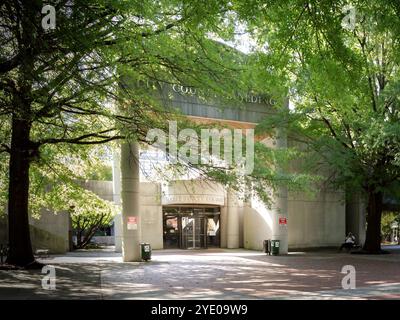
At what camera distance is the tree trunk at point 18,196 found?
1664 centimetres

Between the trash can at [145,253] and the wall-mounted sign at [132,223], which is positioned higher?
the wall-mounted sign at [132,223]

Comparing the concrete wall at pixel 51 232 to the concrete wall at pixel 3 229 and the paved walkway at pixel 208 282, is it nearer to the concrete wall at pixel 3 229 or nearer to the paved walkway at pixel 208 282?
the concrete wall at pixel 3 229

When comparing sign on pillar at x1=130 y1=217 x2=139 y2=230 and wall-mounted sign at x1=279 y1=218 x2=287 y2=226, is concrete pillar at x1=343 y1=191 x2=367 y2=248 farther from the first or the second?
sign on pillar at x1=130 y1=217 x2=139 y2=230

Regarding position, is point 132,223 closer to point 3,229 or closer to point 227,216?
point 3,229

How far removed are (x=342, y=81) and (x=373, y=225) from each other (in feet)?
63.5

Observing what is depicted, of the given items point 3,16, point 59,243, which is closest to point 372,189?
point 59,243

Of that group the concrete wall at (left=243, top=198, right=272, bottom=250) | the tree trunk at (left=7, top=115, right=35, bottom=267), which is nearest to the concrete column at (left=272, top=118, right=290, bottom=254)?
the concrete wall at (left=243, top=198, right=272, bottom=250)

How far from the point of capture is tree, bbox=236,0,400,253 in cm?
786

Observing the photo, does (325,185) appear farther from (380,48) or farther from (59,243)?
(59,243)

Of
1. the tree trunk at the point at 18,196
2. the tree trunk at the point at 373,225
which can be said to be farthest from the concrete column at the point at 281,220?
the tree trunk at the point at 18,196

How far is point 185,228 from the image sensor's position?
31141 millimetres

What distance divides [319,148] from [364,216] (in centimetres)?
1151

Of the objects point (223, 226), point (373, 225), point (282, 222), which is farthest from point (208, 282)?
point (223, 226)

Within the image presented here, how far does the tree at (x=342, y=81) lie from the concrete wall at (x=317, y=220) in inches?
89.7
